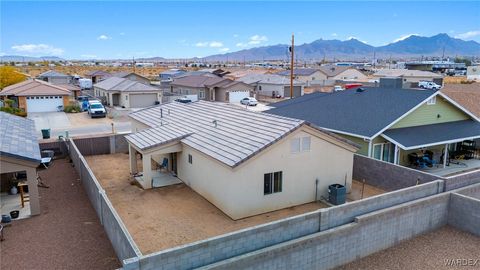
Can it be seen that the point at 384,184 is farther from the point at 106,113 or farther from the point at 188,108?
the point at 106,113

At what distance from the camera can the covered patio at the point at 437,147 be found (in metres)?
21.0

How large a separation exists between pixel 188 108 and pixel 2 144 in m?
11.8

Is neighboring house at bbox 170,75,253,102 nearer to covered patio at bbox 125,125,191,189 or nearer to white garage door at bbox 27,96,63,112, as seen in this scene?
white garage door at bbox 27,96,63,112

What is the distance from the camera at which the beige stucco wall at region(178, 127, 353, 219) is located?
48.9 feet

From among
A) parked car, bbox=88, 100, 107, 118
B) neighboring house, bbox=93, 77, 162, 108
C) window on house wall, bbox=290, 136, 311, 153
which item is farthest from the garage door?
window on house wall, bbox=290, 136, 311, 153

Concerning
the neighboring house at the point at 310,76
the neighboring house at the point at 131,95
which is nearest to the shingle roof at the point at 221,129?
the neighboring house at the point at 131,95

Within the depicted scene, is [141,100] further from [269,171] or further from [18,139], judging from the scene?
[269,171]

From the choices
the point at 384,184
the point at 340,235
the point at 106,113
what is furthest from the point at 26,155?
the point at 106,113

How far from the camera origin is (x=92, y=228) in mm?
13953

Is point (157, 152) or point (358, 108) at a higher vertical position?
point (358, 108)

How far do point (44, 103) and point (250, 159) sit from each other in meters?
39.3

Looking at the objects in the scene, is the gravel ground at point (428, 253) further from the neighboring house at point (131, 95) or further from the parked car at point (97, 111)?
the neighboring house at point (131, 95)

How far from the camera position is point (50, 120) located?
3916 cm

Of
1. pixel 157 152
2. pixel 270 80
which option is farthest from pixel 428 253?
pixel 270 80
